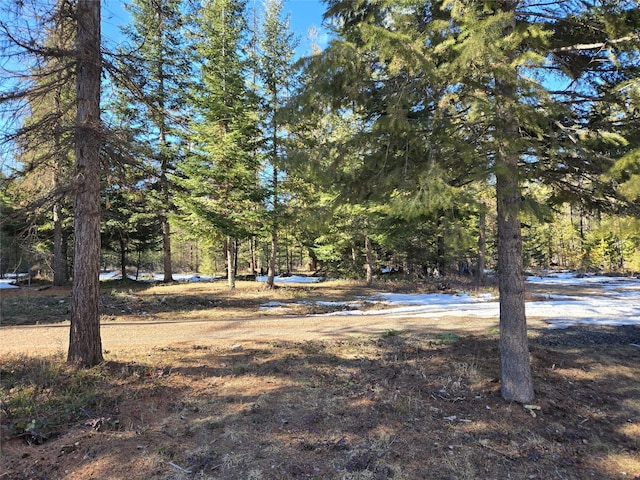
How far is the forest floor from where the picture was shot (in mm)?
3477

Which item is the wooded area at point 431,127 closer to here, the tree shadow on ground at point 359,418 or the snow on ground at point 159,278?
the tree shadow on ground at point 359,418

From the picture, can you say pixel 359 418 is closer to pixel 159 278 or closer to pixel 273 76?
pixel 273 76

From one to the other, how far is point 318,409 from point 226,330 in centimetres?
529

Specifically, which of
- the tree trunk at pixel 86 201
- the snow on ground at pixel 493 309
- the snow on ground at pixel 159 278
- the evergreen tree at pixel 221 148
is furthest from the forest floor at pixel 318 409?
the snow on ground at pixel 159 278

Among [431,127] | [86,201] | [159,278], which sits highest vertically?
[431,127]

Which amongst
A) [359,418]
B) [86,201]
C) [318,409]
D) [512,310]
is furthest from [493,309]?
[86,201]

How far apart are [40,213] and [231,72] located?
13444 mm

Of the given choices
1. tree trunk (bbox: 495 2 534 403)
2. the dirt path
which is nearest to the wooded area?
tree trunk (bbox: 495 2 534 403)

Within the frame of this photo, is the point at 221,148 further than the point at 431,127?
Yes

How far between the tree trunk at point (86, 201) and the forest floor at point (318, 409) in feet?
1.62

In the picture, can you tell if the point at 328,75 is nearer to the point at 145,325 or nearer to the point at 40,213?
the point at 40,213

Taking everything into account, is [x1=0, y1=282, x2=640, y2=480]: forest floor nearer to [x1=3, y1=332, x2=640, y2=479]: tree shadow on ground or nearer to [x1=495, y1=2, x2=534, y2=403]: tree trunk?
[x1=3, y1=332, x2=640, y2=479]: tree shadow on ground

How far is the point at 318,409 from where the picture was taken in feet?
14.9

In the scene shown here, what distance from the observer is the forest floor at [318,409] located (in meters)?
3.48
